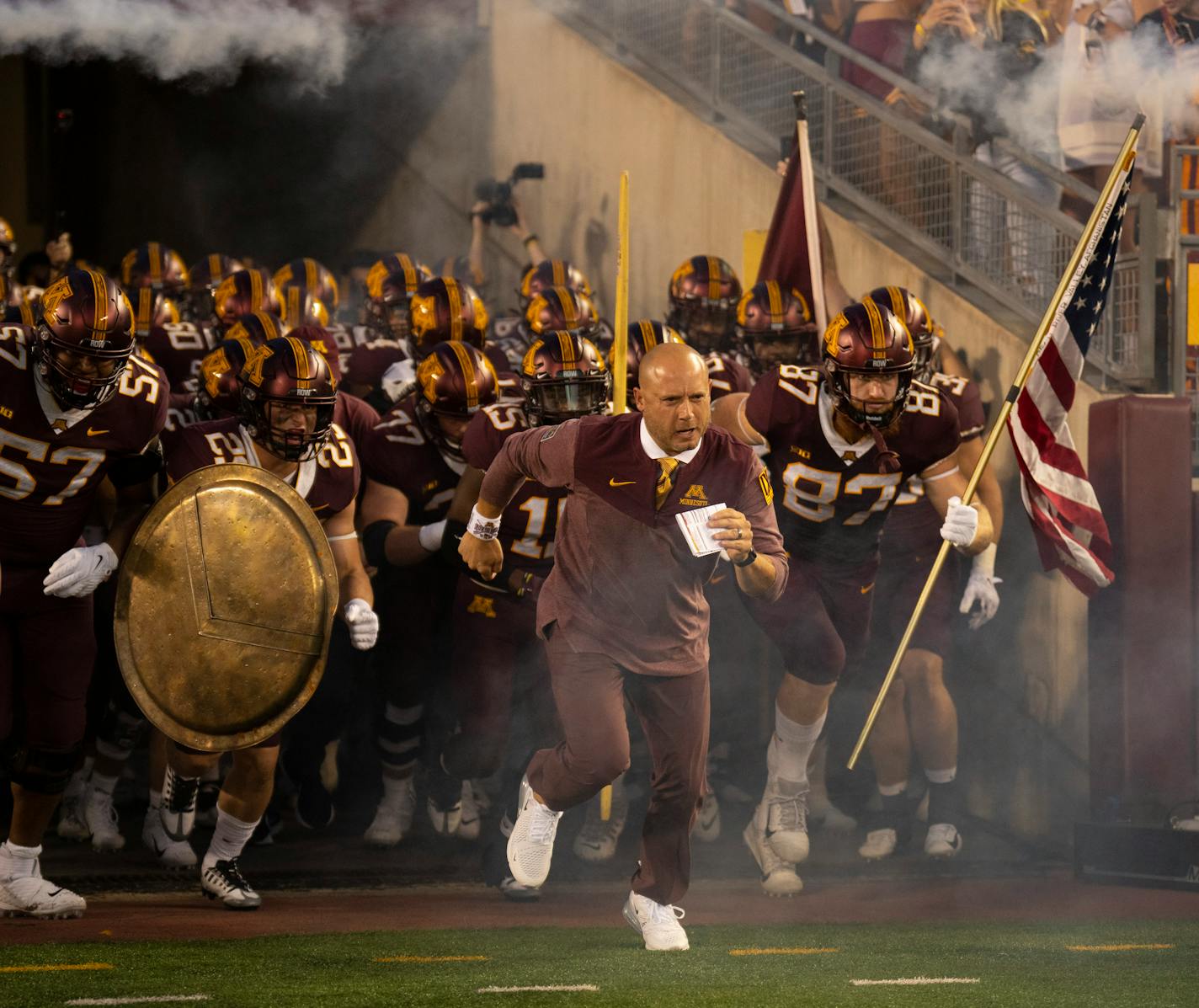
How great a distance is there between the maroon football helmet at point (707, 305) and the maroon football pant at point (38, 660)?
4197 millimetres

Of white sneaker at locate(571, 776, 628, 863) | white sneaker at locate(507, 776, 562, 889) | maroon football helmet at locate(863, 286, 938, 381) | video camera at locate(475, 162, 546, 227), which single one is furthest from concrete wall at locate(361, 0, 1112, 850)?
Result: white sneaker at locate(507, 776, 562, 889)

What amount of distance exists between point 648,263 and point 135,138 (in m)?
8.04

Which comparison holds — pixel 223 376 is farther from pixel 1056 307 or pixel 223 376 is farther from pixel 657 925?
pixel 1056 307

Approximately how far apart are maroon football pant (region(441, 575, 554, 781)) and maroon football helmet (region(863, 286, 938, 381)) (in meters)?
2.02

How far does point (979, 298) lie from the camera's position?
9.50m

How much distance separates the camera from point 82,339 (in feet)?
20.1

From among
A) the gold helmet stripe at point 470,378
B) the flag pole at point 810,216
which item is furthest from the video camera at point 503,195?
the gold helmet stripe at point 470,378

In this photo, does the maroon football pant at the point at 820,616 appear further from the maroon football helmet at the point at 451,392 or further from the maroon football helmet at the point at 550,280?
the maroon football helmet at the point at 550,280

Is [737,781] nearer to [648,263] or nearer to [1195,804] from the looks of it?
[1195,804]

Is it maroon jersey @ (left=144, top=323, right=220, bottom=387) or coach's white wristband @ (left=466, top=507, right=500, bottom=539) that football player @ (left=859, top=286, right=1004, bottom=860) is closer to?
coach's white wristband @ (left=466, top=507, right=500, bottom=539)

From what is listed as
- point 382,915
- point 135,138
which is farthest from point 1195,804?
point 135,138

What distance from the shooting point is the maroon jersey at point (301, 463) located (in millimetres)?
6715

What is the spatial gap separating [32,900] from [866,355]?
3.34 metres

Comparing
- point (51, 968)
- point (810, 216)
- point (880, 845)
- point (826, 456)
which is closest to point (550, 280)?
point (810, 216)
